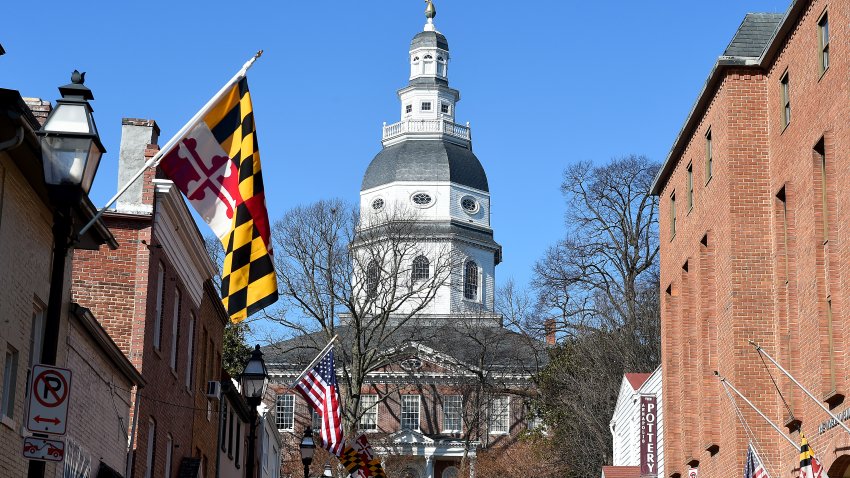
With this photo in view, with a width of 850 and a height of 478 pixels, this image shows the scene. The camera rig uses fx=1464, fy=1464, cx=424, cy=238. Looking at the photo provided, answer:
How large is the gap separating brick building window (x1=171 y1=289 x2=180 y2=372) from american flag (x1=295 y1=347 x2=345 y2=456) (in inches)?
185

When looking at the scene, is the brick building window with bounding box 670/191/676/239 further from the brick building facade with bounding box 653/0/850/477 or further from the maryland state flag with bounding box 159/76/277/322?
the maryland state flag with bounding box 159/76/277/322

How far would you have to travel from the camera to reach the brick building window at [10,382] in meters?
17.0

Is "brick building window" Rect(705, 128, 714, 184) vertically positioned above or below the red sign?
above

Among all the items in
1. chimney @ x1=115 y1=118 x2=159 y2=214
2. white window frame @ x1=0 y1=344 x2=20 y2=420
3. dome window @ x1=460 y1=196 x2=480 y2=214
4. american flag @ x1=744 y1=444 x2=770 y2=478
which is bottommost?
american flag @ x1=744 y1=444 x2=770 y2=478

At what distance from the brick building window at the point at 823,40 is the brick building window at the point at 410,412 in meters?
69.0

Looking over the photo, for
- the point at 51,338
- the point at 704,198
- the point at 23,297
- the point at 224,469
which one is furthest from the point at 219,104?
the point at 224,469

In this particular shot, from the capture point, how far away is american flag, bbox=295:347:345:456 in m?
33.6

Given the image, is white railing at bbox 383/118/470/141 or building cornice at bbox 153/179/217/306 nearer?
building cornice at bbox 153/179/217/306

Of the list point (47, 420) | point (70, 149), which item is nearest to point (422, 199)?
point (70, 149)

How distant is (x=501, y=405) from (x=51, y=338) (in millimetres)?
76133

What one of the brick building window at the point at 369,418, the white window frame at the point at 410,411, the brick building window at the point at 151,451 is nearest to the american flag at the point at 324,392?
the brick building window at the point at 151,451

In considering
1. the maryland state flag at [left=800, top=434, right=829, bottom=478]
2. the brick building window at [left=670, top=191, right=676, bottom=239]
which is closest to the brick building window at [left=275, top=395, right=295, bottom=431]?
the brick building window at [left=670, top=191, right=676, bottom=239]

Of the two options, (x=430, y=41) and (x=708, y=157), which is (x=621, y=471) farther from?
(x=430, y=41)

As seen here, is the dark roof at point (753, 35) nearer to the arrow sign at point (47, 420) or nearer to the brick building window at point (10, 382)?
the brick building window at point (10, 382)
